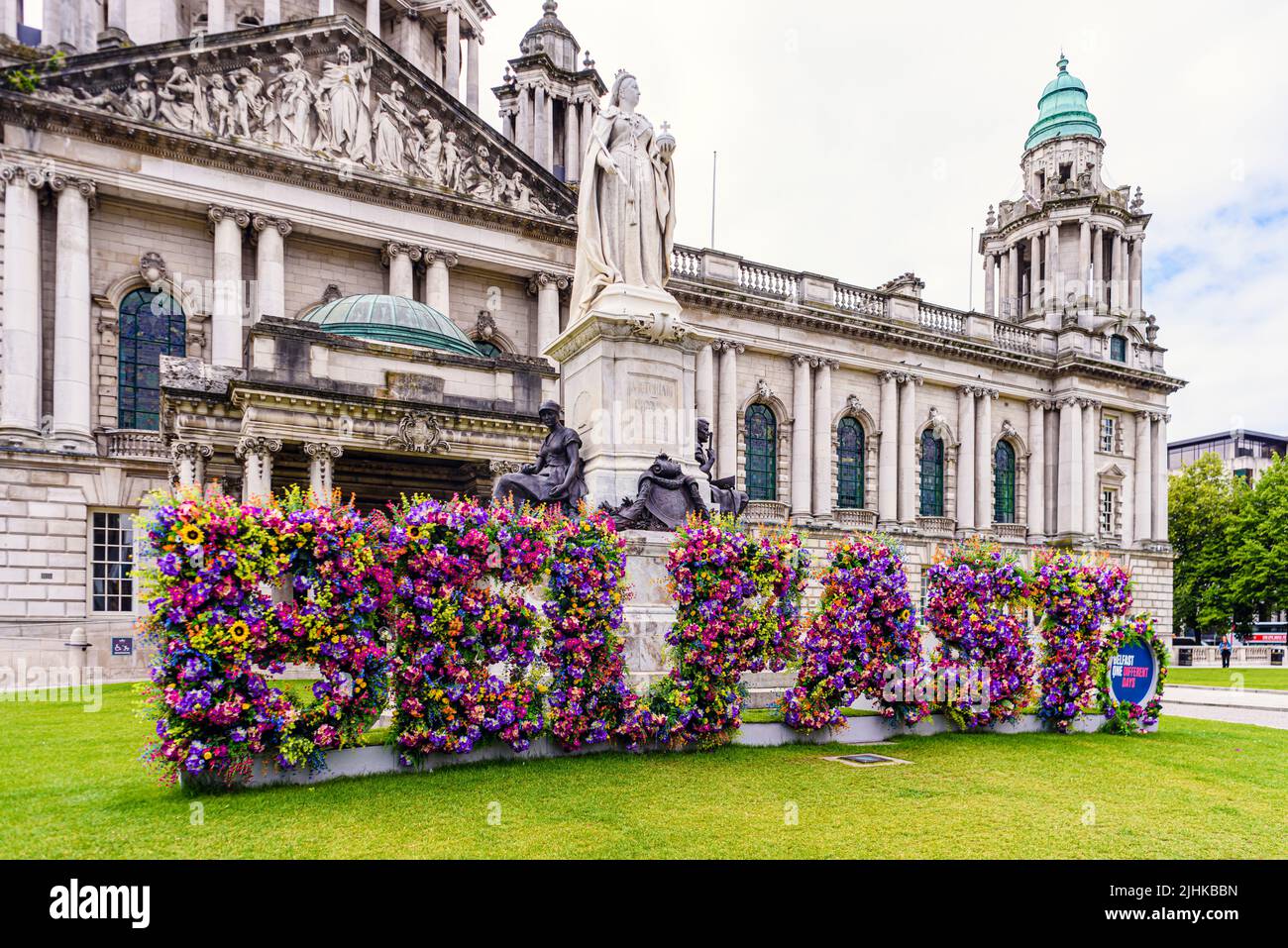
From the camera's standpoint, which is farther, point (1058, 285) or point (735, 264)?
point (1058, 285)

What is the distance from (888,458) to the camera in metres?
45.5

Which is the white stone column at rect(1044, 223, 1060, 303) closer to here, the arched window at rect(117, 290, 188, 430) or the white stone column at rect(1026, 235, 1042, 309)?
the white stone column at rect(1026, 235, 1042, 309)

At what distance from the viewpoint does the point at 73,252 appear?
1078 inches

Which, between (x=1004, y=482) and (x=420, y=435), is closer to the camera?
(x=420, y=435)

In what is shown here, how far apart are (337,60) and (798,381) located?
2543cm

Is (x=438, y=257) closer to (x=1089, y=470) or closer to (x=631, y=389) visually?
(x=631, y=389)

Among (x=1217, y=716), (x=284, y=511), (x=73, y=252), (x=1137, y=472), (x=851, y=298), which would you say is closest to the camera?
(x=284, y=511)

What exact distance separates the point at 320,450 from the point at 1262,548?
58638 mm

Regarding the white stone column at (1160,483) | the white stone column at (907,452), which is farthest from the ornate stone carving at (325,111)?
the white stone column at (1160,483)

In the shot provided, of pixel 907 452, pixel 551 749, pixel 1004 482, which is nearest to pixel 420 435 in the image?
pixel 551 749

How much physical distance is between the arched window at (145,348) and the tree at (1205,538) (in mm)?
62237

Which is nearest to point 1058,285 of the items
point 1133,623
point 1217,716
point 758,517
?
point 758,517

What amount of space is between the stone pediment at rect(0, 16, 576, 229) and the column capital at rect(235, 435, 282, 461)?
46.2 feet
